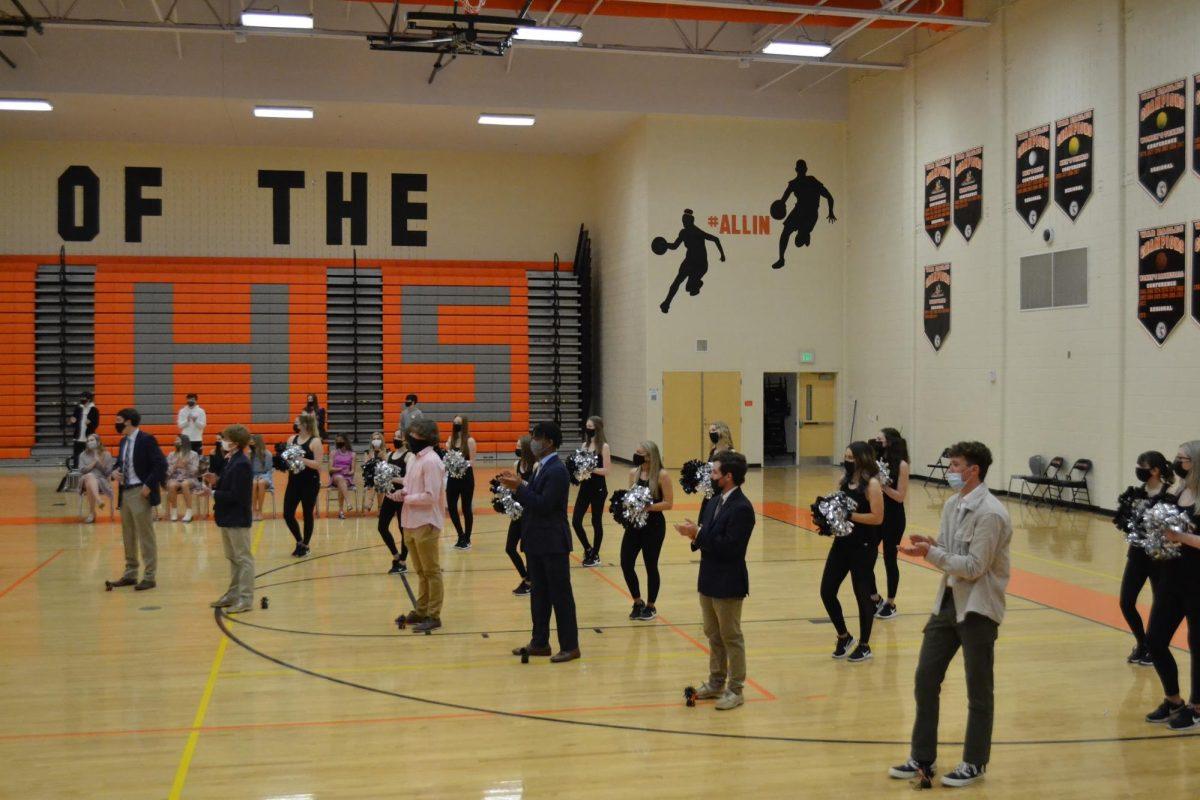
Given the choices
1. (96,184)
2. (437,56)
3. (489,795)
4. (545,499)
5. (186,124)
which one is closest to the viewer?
(489,795)

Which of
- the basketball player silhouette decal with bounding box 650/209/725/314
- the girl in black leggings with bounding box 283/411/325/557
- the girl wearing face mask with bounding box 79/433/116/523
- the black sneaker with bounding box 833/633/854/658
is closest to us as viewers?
the black sneaker with bounding box 833/633/854/658

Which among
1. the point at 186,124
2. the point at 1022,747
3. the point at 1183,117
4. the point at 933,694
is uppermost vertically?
the point at 186,124

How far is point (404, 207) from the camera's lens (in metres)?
27.2

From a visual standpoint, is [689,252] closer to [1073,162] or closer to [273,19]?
[1073,162]

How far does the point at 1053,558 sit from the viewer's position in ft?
41.9

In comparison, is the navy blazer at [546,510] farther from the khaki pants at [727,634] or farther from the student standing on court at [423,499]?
the khaki pants at [727,634]

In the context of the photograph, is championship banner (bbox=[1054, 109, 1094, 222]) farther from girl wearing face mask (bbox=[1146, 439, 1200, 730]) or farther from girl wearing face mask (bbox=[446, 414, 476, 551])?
girl wearing face mask (bbox=[1146, 439, 1200, 730])

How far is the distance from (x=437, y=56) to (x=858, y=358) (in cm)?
1127

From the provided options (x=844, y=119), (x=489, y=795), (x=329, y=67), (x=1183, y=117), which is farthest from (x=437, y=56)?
(x=489, y=795)

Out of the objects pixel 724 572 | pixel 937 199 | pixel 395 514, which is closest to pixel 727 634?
pixel 724 572

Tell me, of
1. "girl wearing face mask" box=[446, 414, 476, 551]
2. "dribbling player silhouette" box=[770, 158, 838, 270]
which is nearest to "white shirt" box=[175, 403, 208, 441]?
"girl wearing face mask" box=[446, 414, 476, 551]

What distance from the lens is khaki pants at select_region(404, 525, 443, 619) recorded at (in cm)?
888

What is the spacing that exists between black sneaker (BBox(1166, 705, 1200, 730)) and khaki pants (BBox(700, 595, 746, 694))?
8.61 feet

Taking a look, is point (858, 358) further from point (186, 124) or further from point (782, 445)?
point (186, 124)
